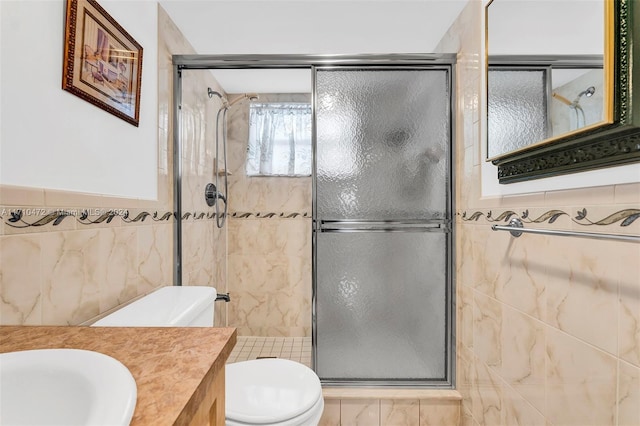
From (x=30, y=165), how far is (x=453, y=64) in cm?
190

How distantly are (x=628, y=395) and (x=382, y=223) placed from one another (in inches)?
44.9

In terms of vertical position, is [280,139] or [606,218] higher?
[280,139]

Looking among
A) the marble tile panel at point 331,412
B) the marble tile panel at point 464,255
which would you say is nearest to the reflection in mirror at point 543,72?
the marble tile panel at point 464,255

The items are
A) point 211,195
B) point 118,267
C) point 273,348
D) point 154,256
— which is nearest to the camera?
point 118,267

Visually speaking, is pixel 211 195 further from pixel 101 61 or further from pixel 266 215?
pixel 101 61

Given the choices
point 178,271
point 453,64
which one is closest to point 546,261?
point 453,64

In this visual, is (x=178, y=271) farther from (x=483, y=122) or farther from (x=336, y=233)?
(x=483, y=122)

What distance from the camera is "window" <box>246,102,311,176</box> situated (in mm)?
2752

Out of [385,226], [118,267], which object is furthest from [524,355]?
[118,267]

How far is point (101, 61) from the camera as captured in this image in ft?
3.70

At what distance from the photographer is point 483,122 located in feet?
4.68

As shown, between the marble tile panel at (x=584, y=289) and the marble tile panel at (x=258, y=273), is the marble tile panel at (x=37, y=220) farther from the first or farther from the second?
the marble tile panel at (x=258, y=273)

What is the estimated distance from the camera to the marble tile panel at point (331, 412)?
165 centimetres

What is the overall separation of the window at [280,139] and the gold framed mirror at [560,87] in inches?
65.5
